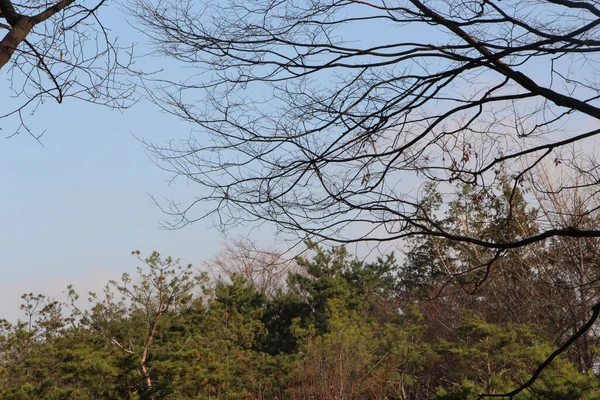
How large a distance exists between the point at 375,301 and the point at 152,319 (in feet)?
28.8

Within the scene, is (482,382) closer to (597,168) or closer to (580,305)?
(580,305)

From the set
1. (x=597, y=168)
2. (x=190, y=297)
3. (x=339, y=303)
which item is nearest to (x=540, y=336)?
(x=339, y=303)

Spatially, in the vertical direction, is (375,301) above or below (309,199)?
above

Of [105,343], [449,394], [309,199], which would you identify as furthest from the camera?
[105,343]

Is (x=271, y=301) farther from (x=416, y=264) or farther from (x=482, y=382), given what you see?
(x=482, y=382)

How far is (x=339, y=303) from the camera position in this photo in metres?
15.5

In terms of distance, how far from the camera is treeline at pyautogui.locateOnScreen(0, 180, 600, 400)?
982 cm

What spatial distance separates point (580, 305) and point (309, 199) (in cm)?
1075

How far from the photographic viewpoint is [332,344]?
36.8ft

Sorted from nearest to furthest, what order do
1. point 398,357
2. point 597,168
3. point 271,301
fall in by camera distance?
point 597,168 → point 398,357 → point 271,301

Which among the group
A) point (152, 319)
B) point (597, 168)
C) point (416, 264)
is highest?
point (416, 264)

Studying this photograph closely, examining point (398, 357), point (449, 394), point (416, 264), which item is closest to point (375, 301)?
point (416, 264)

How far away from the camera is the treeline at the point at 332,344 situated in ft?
32.2

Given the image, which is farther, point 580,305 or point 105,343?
point 580,305
